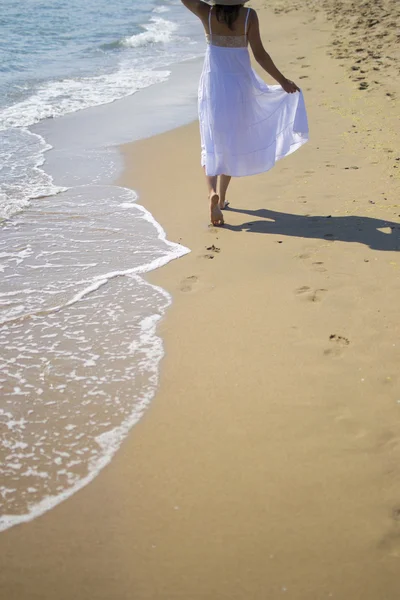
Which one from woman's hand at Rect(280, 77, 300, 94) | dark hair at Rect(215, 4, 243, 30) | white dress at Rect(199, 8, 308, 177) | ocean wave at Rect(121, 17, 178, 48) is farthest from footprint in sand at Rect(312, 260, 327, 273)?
ocean wave at Rect(121, 17, 178, 48)

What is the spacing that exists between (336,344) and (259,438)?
82 centimetres

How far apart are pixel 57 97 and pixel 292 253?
6312 millimetres

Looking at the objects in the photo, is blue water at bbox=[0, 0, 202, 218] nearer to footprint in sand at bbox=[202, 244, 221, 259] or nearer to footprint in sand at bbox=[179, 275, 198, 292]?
footprint in sand at bbox=[202, 244, 221, 259]

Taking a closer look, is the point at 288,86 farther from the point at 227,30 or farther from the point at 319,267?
the point at 319,267

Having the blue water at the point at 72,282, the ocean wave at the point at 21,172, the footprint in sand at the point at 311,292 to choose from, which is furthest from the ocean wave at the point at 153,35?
the footprint in sand at the point at 311,292

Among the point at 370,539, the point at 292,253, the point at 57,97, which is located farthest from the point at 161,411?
the point at 57,97

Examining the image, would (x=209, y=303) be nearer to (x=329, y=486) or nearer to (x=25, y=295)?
(x=25, y=295)

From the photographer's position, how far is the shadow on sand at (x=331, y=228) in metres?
4.50

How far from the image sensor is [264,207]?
17.4ft

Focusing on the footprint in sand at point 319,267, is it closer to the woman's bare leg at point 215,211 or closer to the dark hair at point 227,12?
the woman's bare leg at point 215,211

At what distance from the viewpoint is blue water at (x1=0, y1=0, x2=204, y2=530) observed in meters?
2.77

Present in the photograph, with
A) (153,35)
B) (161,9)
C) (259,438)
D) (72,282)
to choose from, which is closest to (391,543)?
(259,438)

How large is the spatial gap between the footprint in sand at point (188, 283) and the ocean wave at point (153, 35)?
11514 mm

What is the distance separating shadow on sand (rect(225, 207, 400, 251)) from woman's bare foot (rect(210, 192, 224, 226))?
0.29 ft
